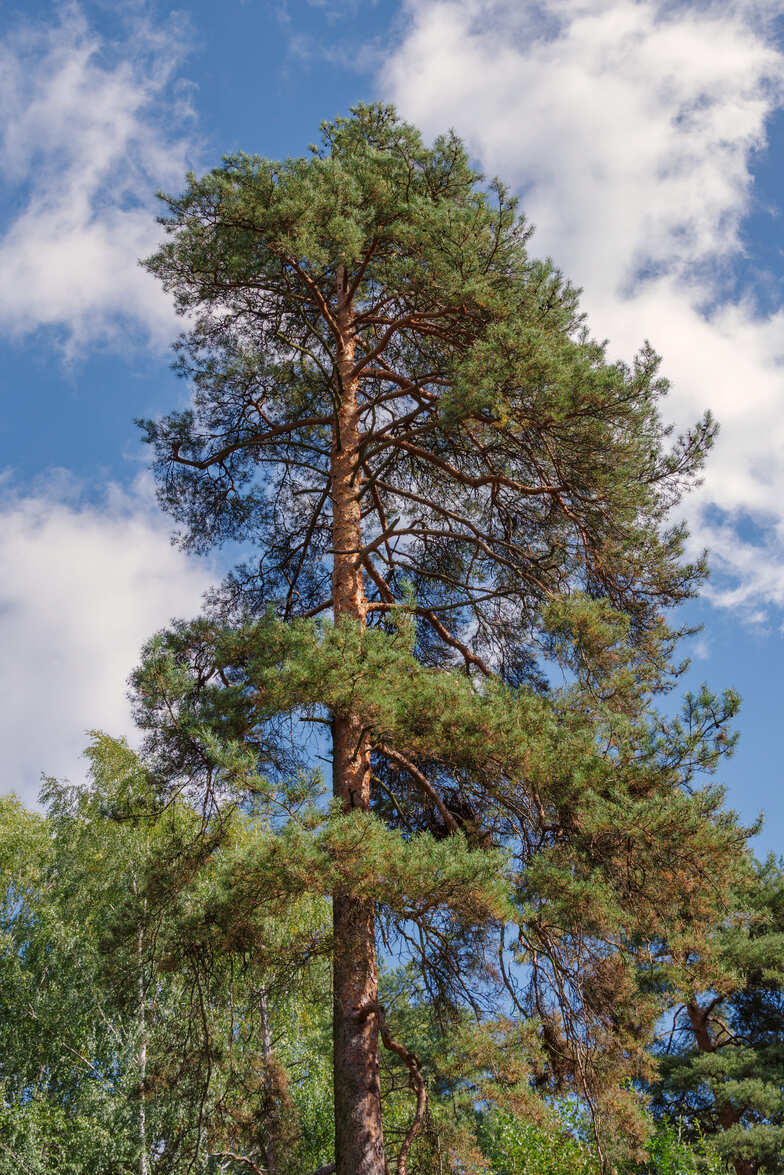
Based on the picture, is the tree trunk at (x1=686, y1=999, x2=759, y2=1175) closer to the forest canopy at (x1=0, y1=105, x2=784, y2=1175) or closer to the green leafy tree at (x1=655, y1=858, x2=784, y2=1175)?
the green leafy tree at (x1=655, y1=858, x2=784, y2=1175)

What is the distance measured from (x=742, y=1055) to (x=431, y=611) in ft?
33.9

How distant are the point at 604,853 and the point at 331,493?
167 inches

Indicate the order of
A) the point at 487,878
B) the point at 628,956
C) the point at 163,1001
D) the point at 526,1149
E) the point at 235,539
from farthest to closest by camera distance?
1. the point at 163,1001
2. the point at 526,1149
3. the point at 235,539
4. the point at 628,956
5. the point at 487,878

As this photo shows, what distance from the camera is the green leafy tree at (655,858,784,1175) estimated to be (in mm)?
13086

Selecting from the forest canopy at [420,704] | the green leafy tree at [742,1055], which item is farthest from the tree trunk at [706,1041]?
the forest canopy at [420,704]

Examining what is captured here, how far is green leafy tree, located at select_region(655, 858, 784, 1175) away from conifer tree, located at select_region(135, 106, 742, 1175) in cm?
695

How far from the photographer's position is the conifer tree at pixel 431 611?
5902mm

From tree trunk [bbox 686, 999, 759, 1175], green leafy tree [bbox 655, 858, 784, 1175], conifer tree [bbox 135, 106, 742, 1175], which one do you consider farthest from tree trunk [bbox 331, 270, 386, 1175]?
tree trunk [bbox 686, 999, 759, 1175]

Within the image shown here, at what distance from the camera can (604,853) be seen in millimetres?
6102

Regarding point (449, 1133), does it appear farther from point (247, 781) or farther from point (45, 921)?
point (45, 921)

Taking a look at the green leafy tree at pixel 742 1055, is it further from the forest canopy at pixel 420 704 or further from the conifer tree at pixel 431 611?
the conifer tree at pixel 431 611

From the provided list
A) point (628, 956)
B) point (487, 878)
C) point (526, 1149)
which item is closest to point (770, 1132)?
point (526, 1149)

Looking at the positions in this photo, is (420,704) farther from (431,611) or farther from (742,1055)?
(742,1055)

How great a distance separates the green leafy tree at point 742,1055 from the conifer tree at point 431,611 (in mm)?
6948
